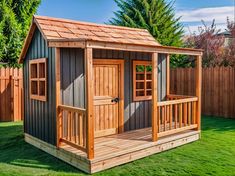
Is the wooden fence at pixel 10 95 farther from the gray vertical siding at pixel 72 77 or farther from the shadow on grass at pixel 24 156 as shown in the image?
the gray vertical siding at pixel 72 77

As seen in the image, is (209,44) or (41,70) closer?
(41,70)

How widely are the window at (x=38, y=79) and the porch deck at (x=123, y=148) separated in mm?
1482

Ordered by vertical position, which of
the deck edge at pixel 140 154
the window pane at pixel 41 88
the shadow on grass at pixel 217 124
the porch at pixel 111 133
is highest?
the window pane at pixel 41 88

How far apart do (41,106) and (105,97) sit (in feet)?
5.29

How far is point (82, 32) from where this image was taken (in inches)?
271

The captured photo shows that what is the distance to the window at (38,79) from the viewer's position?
6.51m

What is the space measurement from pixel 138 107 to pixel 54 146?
2.78 metres

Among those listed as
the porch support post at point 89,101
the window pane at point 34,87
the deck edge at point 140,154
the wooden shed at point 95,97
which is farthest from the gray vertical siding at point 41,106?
the deck edge at point 140,154

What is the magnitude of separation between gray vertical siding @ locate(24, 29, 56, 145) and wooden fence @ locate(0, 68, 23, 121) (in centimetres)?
327

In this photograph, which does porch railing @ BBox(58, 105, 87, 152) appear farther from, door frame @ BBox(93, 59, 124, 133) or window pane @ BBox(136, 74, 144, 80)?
window pane @ BBox(136, 74, 144, 80)

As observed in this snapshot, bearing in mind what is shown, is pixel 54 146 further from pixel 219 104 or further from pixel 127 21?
pixel 127 21

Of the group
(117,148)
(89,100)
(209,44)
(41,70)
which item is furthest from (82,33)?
→ (209,44)

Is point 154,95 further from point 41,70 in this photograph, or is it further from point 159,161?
point 41,70

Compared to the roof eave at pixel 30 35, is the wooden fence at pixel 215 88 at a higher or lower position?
lower
